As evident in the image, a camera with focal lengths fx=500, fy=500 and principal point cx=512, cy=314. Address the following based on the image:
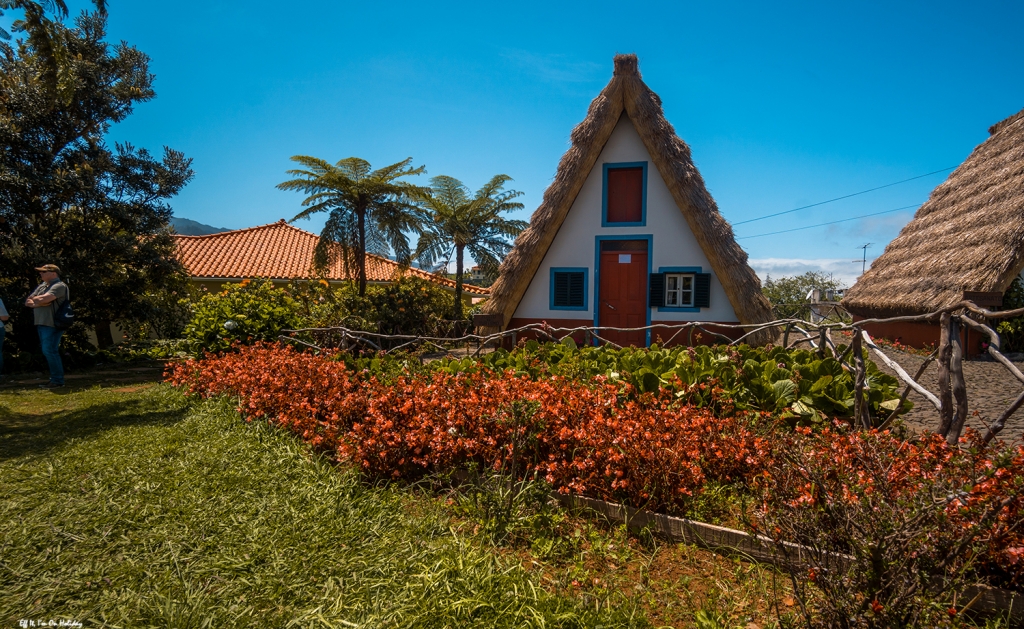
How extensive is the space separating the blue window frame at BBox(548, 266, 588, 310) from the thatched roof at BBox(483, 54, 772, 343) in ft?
1.86

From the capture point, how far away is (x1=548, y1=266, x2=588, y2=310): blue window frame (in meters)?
10.2

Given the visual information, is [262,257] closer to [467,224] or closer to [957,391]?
[467,224]

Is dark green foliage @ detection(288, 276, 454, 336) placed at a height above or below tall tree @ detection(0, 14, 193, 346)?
below

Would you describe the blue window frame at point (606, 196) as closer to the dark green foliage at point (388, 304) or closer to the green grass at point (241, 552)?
the dark green foliage at point (388, 304)

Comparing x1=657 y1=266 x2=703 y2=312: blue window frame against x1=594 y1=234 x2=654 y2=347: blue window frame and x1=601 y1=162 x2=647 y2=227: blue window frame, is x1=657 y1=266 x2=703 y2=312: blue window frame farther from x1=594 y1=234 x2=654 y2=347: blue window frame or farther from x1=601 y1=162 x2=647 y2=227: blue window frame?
x1=601 y1=162 x2=647 y2=227: blue window frame

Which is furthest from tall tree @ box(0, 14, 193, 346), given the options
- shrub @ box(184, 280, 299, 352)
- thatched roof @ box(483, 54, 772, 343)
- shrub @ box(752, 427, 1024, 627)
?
shrub @ box(752, 427, 1024, 627)

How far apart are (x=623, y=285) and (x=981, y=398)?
5859 millimetres

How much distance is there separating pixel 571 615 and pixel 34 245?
12.4m

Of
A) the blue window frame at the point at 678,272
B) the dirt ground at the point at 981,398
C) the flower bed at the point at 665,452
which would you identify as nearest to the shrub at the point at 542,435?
the flower bed at the point at 665,452

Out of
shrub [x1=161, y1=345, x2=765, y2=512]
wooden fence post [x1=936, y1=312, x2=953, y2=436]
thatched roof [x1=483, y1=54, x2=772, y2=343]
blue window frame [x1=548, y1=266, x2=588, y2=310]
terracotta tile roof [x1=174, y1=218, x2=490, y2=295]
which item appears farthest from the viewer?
terracotta tile roof [x1=174, y1=218, x2=490, y2=295]

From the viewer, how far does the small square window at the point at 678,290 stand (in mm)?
9852

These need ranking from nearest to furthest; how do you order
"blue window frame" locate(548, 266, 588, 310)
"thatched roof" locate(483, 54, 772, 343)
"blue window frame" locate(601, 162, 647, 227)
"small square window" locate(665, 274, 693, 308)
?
"thatched roof" locate(483, 54, 772, 343) → "small square window" locate(665, 274, 693, 308) → "blue window frame" locate(601, 162, 647, 227) → "blue window frame" locate(548, 266, 588, 310)

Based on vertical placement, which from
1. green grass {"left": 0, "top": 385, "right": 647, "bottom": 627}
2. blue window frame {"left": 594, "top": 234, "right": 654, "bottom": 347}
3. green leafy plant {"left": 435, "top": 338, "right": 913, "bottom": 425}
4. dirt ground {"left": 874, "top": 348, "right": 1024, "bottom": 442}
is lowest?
green grass {"left": 0, "top": 385, "right": 647, "bottom": 627}

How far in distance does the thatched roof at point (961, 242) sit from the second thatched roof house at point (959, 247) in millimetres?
13
